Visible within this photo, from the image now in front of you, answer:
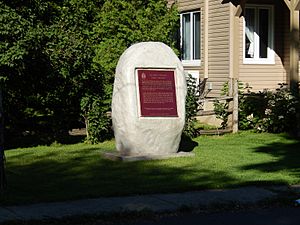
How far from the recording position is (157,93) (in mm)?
13188

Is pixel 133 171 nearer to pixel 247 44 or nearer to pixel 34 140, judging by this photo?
pixel 34 140

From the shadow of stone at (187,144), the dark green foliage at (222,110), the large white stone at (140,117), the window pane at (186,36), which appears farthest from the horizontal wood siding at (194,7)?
the large white stone at (140,117)

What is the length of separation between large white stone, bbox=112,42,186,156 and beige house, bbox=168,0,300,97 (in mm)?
6682

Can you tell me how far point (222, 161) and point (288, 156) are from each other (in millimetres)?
1850

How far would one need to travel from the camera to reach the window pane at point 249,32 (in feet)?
67.3

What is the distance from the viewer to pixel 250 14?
2061 centimetres

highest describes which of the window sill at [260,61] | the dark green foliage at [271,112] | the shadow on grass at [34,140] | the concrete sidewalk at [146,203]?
the window sill at [260,61]

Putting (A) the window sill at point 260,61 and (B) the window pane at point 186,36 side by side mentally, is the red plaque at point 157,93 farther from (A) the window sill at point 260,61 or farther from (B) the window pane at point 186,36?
(B) the window pane at point 186,36

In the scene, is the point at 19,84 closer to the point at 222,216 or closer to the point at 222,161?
the point at 222,161

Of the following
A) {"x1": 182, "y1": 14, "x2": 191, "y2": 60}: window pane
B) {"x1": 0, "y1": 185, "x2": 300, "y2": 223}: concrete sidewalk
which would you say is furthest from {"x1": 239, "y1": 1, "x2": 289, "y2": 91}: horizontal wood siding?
{"x1": 0, "y1": 185, "x2": 300, "y2": 223}: concrete sidewalk

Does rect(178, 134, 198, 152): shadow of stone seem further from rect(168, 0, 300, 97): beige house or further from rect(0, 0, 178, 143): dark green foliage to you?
rect(168, 0, 300, 97): beige house

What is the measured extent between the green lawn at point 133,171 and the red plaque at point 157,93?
1.04 metres

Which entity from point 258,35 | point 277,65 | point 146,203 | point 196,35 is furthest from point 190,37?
point 146,203

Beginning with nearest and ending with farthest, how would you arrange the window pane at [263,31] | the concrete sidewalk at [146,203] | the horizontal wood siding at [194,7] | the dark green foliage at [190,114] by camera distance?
the concrete sidewalk at [146,203], the dark green foliage at [190,114], the window pane at [263,31], the horizontal wood siding at [194,7]
